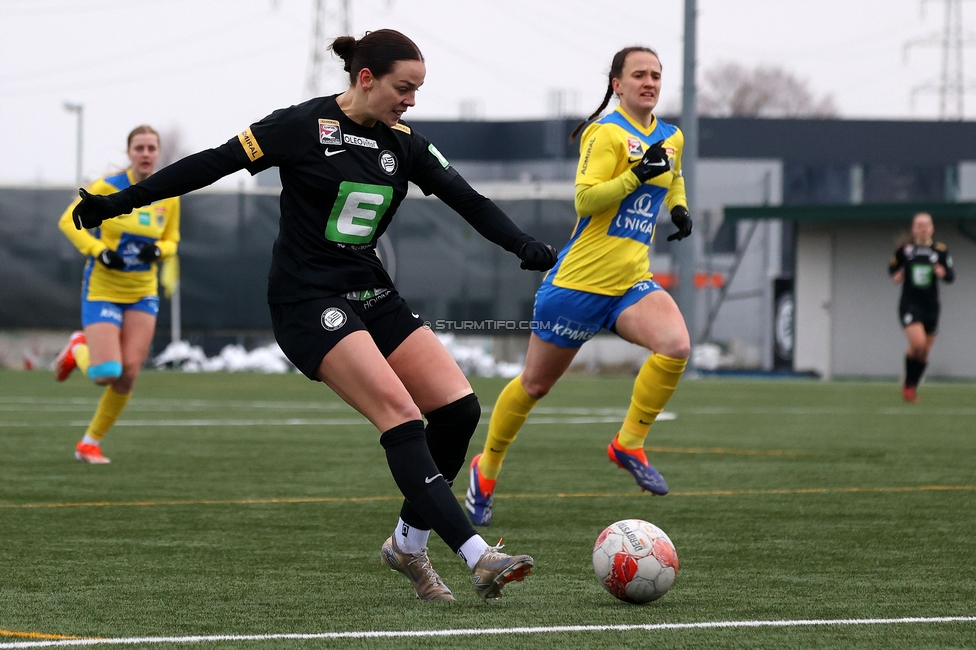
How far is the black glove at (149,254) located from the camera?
9.84 m

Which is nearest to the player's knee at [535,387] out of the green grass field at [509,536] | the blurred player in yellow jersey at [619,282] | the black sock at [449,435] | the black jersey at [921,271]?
the blurred player in yellow jersey at [619,282]

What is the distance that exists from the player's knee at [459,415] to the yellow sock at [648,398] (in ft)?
8.15

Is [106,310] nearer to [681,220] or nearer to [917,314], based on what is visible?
[681,220]

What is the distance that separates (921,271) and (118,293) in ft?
37.3

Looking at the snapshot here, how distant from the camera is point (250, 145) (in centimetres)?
500

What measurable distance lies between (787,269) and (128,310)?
2604 cm

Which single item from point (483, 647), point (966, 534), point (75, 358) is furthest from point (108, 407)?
point (483, 647)

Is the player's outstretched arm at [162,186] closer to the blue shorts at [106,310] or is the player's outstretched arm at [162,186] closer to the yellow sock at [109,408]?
the blue shorts at [106,310]

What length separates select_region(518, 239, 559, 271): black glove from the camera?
4.99 m

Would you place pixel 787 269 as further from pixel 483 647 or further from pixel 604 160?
pixel 483 647

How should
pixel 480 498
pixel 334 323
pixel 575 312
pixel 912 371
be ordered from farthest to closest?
1. pixel 912 371
2. pixel 575 312
3. pixel 480 498
4. pixel 334 323

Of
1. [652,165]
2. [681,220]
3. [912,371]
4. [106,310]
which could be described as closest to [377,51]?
[652,165]

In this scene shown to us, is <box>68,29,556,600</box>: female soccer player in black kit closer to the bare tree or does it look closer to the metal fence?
the metal fence

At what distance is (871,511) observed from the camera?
7.37 m
